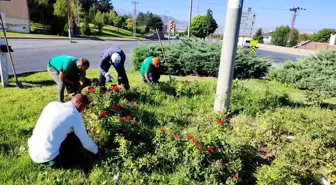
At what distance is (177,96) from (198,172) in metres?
3.12

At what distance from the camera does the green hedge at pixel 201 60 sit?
9.36m

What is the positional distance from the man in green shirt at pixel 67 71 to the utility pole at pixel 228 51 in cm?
252

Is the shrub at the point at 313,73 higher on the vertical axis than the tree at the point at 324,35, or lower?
lower

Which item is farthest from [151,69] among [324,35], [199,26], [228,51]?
[324,35]

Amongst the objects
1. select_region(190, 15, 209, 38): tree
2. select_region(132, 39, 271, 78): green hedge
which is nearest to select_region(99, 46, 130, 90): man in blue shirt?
select_region(132, 39, 271, 78): green hedge

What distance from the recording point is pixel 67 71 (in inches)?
198

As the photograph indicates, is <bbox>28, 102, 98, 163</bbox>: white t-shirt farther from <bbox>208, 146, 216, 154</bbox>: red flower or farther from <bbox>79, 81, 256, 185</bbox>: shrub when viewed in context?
<bbox>208, 146, 216, 154</bbox>: red flower

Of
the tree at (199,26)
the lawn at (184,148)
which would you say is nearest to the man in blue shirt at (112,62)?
the lawn at (184,148)

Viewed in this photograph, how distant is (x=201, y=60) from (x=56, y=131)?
23.7 ft

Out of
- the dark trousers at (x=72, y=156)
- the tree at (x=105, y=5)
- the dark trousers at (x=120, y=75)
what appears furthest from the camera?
the tree at (x=105, y=5)

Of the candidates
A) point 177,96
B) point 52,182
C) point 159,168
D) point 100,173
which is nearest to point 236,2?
point 177,96

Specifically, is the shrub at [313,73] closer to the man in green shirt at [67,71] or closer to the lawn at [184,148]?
the lawn at [184,148]

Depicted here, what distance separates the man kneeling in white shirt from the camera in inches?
111

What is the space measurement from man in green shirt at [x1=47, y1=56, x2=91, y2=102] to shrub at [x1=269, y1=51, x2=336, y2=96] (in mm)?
6890
